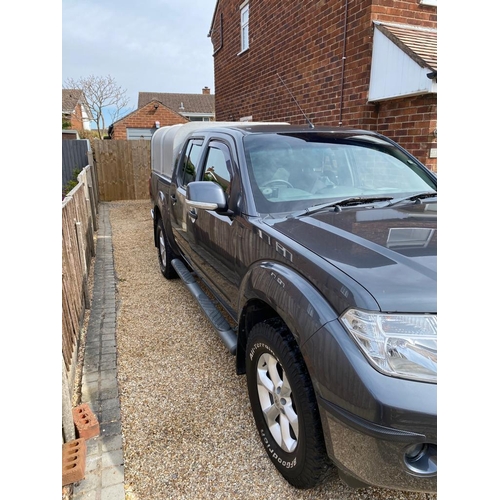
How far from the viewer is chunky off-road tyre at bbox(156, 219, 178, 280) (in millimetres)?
5281

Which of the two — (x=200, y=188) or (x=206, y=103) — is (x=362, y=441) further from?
(x=206, y=103)

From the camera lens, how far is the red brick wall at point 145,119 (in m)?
28.5

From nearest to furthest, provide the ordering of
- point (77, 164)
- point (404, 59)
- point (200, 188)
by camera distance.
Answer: point (200, 188)
point (404, 59)
point (77, 164)

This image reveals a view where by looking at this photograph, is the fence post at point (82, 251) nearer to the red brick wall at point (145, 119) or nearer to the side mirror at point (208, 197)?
the side mirror at point (208, 197)

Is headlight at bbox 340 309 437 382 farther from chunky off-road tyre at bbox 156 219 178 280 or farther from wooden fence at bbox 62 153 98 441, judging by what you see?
chunky off-road tyre at bbox 156 219 178 280

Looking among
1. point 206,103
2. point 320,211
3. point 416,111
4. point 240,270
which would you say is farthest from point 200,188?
point 206,103

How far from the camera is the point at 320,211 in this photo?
2555 millimetres

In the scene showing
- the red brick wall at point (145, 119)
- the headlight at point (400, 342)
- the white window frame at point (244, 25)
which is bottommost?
the headlight at point (400, 342)

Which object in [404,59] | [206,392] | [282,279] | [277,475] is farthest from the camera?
[404,59]

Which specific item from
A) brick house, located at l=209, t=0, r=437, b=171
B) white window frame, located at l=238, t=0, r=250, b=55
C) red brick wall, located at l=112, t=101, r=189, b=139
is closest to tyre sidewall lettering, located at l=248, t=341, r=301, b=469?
brick house, located at l=209, t=0, r=437, b=171

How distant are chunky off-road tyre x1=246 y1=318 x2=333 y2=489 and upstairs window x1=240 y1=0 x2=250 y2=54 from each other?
10135 mm

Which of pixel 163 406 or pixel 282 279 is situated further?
pixel 163 406

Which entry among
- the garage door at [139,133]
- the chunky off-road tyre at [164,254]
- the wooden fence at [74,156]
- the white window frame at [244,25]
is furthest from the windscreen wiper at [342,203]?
the garage door at [139,133]

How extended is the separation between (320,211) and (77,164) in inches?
480
